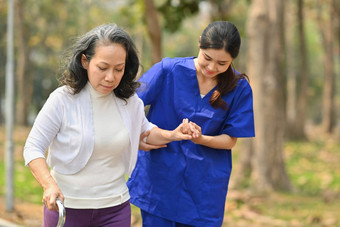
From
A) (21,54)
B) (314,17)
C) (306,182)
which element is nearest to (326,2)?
(314,17)

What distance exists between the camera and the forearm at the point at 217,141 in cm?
305

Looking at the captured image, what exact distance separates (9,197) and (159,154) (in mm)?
4029

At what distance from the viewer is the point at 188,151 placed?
10.6ft

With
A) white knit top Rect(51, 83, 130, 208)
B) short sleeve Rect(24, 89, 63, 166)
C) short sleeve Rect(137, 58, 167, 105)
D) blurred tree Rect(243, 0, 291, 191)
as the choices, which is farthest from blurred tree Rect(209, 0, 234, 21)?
short sleeve Rect(24, 89, 63, 166)

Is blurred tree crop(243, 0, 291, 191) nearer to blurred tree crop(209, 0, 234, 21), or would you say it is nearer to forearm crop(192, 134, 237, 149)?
blurred tree crop(209, 0, 234, 21)

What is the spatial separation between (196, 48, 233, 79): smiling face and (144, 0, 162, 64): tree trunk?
15.0 feet

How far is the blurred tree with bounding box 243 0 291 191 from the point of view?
853cm

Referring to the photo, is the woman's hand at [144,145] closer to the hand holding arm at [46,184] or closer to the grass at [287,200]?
the hand holding arm at [46,184]

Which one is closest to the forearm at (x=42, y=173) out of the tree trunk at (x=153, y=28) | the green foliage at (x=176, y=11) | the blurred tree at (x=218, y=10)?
the tree trunk at (x=153, y=28)

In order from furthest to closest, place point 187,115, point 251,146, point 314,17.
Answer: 1. point 314,17
2. point 251,146
3. point 187,115

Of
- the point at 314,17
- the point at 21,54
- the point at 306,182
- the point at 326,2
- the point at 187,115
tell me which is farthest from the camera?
the point at 314,17

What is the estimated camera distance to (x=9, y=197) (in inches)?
266

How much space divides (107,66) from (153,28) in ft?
17.2

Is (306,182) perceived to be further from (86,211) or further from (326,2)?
(326,2)
